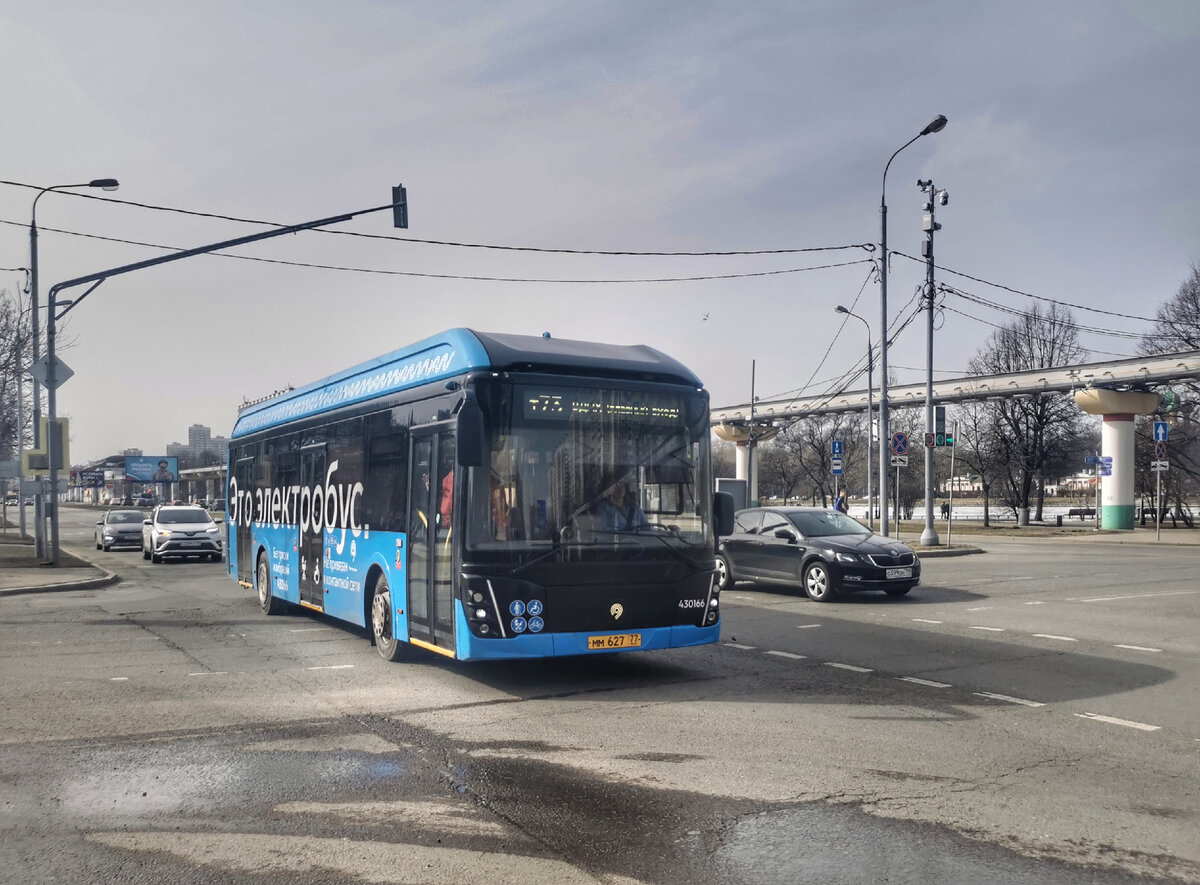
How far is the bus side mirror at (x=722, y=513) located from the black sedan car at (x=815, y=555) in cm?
621

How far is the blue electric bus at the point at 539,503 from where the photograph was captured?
845 cm

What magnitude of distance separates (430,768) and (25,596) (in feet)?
48.8

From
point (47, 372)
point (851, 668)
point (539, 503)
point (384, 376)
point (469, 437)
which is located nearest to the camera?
point (469, 437)

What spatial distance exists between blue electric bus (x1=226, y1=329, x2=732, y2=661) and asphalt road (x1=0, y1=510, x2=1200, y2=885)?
0.62m

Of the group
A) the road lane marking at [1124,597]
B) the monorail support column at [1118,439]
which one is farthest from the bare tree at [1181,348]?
the road lane marking at [1124,597]

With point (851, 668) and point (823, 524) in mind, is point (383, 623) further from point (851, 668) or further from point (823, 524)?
point (823, 524)

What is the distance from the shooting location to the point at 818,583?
16750mm

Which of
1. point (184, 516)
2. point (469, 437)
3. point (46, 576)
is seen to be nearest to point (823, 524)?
point (469, 437)

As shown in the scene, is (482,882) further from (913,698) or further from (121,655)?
(121,655)

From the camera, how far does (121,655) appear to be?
11.1 meters

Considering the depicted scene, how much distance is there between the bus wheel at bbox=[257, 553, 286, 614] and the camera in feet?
48.2

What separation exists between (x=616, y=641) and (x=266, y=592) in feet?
25.8

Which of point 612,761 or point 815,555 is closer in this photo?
point 612,761

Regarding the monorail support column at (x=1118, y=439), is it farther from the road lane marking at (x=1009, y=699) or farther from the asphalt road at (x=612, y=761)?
the road lane marking at (x=1009, y=699)
